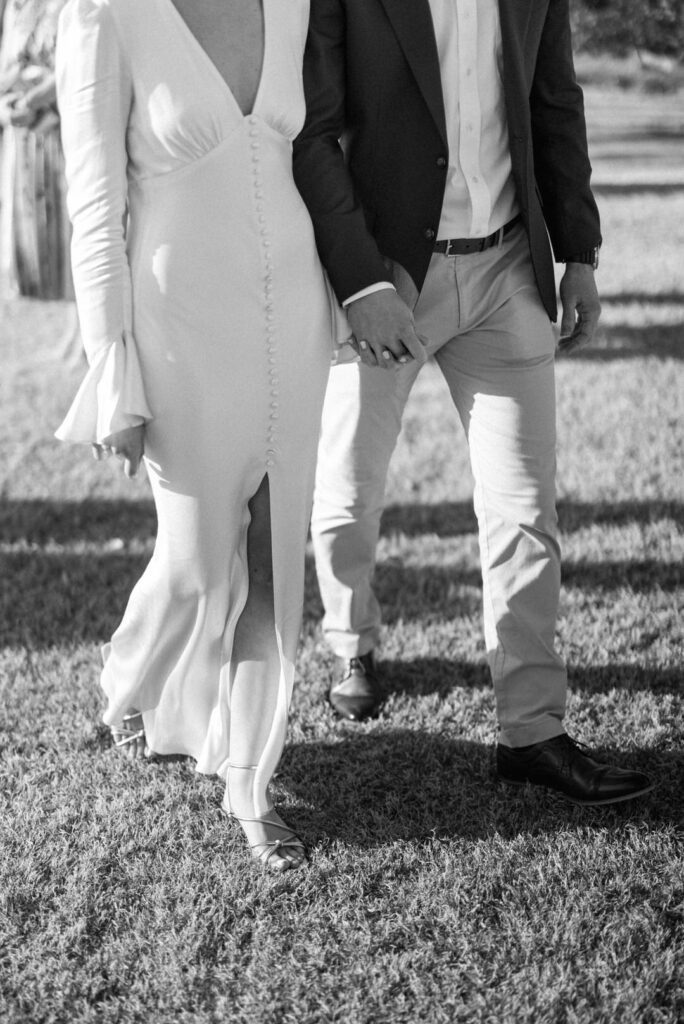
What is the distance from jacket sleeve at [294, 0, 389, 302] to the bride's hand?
63 cm

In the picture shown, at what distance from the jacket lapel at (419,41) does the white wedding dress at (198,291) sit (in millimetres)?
304

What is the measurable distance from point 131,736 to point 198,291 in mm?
1529

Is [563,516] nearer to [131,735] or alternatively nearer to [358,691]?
[358,691]

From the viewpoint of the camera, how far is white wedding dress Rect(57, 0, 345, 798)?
2.57 m

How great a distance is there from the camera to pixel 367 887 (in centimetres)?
293

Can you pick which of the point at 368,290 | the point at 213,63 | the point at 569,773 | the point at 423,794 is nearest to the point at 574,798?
the point at 569,773

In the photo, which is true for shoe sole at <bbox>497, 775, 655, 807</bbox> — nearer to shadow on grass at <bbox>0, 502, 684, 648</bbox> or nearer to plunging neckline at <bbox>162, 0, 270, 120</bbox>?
shadow on grass at <bbox>0, 502, 684, 648</bbox>

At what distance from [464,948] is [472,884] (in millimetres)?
235

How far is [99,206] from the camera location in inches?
103

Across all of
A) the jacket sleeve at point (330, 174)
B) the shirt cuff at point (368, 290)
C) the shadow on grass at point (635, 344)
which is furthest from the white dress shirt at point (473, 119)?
the shadow on grass at point (635, 344)

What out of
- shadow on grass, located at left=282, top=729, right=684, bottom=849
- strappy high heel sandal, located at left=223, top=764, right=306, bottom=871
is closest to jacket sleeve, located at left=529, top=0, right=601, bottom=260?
shadow on grass, located at left=282, top=729, right=684, bottom=849

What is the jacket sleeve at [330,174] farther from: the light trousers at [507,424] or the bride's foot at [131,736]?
the bride's foot at [131,736]

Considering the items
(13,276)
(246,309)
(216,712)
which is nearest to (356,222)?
(246,309)

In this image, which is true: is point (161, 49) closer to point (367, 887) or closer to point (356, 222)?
point (356, 222)
